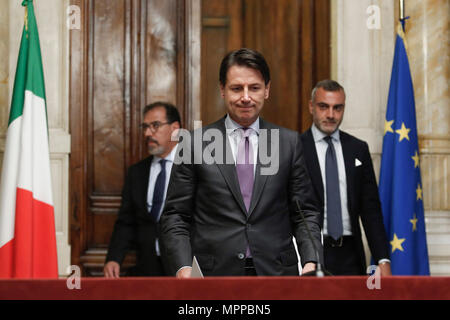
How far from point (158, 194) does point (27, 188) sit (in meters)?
0.79

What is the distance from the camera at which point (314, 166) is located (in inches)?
120

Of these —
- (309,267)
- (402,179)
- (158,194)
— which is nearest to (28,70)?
(158,194)

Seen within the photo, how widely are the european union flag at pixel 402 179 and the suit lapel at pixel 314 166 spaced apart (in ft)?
2.32

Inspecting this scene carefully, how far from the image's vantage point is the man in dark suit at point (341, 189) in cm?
297

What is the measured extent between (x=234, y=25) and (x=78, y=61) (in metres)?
1.29

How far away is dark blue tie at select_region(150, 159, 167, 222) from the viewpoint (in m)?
3.32

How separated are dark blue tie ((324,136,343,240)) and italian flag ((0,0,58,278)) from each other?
169 cm

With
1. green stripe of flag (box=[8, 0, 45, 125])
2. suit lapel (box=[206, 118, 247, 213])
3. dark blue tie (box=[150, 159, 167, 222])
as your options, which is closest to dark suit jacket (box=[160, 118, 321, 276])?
suit lapel (box=[206, 118, 247, 213])

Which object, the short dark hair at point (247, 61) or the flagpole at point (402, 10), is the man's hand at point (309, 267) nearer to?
the short dark hair at point (247, 61)

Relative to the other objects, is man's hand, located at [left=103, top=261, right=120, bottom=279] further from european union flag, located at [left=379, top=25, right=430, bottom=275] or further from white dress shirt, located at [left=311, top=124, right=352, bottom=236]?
european union flag, located at [left=379, top=25, right=430, bottom=275]

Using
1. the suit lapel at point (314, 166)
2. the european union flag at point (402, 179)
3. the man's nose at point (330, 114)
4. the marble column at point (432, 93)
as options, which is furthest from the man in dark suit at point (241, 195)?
the marble column at point (432, 93)

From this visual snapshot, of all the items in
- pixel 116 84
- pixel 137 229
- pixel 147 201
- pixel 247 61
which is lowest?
pixel 137 229

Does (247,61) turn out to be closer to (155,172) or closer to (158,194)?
(158,194)
